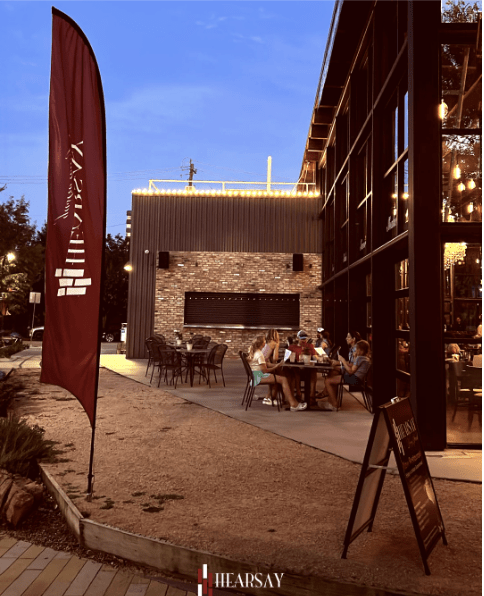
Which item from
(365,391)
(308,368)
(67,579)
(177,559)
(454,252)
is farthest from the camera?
(365,391)

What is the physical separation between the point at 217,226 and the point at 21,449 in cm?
1525

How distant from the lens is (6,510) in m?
3.88

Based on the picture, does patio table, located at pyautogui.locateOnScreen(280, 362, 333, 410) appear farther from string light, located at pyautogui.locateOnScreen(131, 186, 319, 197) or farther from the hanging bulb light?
string light, located at pyautogui.locateOnScreen(131, 186, 319, 197)

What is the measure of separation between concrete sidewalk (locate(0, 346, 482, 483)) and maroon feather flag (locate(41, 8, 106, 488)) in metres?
2.90

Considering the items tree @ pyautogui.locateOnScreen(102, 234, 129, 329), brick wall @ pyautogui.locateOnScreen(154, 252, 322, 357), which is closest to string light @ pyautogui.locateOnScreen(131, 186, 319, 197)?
brick wall @ pyautogui.locateOnScreen(154, 252, 322, 357)

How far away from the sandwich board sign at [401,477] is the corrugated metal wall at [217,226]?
53.4 ft

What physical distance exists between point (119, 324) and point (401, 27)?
109 ft

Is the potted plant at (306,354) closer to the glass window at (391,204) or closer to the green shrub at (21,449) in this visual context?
the glass window at (391,204)

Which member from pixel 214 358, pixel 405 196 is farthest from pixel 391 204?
pixel 214 358

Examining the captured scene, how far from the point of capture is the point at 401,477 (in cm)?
305

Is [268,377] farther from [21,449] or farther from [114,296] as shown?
[114,296]

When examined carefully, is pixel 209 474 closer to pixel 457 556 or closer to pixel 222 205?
pixel 457 556

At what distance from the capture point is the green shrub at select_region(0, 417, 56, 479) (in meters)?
4.61

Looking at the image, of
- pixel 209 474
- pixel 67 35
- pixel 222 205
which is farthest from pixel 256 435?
pixel 222 205
